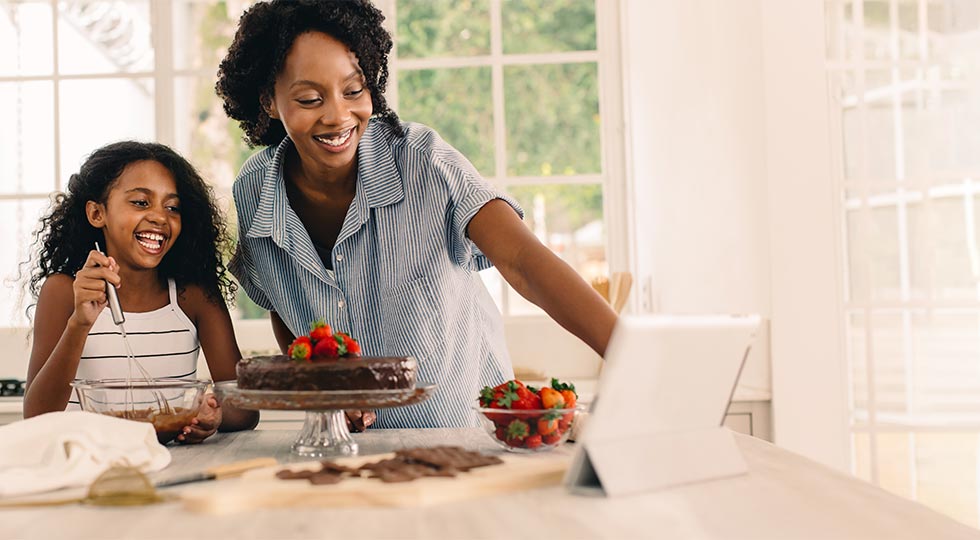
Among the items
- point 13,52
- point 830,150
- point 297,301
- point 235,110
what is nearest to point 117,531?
point 297,301

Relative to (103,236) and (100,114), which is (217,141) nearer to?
(100,114)

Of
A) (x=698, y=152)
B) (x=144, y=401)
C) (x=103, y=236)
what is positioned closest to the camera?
(x=144, y=401)

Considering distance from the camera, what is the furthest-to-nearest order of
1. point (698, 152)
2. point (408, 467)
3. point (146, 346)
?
point (698, 152), point (146, 346), point (408, 467)

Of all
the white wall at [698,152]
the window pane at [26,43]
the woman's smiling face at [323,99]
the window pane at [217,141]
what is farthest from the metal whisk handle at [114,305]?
the window pane at [217,141]

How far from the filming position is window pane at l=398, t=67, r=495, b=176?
732cm

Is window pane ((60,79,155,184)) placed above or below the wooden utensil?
above

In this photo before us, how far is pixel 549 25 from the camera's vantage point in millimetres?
7488

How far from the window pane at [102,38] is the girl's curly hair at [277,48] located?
1.76 metres

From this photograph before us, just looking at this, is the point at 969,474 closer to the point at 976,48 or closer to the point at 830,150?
the point at 830,150

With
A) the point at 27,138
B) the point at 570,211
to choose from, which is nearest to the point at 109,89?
the point at 27,138

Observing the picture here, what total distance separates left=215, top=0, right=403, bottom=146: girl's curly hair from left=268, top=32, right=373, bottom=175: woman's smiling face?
23mm

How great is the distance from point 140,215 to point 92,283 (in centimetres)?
25

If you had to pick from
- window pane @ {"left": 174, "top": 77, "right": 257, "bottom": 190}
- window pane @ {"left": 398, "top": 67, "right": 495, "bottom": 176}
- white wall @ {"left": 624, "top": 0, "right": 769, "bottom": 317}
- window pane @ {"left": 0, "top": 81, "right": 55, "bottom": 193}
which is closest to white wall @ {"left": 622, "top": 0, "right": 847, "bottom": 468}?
white wall @ {"left": 624, "top": 0, "right": 769, "bottom": 317}

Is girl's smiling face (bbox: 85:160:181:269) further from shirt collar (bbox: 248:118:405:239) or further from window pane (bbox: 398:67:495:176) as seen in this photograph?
window pane (bbox: 398:67:495:176)
